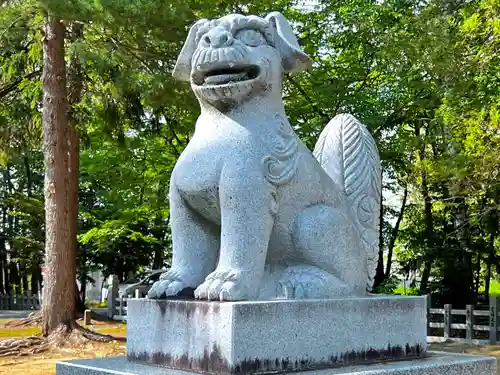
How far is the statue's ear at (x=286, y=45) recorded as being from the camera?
407cm

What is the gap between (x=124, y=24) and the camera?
1080cm

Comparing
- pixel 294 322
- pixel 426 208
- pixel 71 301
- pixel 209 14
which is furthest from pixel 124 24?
pixel 426 208

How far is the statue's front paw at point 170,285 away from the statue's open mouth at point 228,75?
3.48ft

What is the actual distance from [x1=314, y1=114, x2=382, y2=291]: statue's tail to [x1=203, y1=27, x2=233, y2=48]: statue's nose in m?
1.03

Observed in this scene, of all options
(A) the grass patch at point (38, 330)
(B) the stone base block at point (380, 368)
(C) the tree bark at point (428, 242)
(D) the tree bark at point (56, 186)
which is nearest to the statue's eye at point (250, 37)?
(B) the stone base block at point (380, 368)

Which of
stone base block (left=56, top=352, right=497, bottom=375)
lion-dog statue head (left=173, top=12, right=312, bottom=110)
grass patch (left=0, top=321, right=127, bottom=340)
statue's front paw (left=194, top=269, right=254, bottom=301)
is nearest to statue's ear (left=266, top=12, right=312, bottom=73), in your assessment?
lion-dog statue head (left=173, top=12, right=312, bottom=110)

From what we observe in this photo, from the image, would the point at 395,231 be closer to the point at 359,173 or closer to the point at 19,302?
the point at 19,302

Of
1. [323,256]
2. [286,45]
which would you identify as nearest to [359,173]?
[323,256]

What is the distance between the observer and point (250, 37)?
394cm

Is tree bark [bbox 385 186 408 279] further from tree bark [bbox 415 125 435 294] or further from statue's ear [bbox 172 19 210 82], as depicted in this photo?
statue's ear [bbox 172 19 210 82]

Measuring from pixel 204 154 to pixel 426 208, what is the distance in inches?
670

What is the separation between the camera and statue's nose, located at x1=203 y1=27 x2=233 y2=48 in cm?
382

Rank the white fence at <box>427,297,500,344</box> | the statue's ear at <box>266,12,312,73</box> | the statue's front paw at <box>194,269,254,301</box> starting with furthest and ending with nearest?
the white fence at <box>427,297,500,344</box> → the statue's ear at <box>266,12,312,73</box> → the statue's front paw at <box>194,269,254,301</box>

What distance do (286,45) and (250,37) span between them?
9.7 inches
